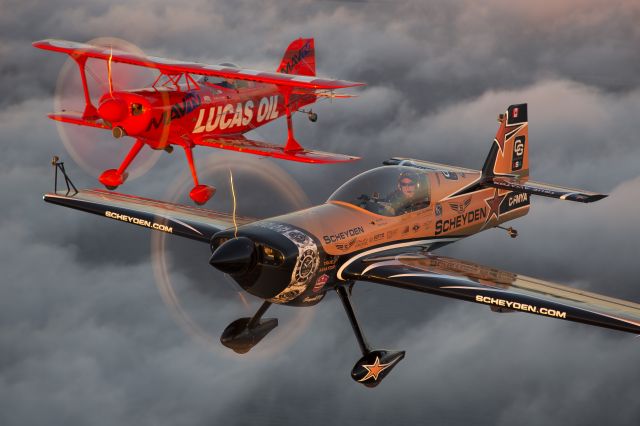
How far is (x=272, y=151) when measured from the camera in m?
19.9

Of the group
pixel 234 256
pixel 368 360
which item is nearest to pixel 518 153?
pixel 368 360

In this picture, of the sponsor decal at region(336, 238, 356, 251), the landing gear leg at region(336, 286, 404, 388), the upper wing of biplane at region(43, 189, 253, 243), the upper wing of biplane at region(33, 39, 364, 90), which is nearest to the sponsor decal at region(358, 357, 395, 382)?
the landing gear leg at region(336, 286, 404, 388)

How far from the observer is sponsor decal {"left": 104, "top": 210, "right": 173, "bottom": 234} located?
16.5 metres

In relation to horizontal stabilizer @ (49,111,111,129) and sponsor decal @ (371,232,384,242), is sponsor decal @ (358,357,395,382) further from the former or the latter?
horizontal stabilizer @ (49,111,111,129)

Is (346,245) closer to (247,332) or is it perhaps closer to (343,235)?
(343,235)

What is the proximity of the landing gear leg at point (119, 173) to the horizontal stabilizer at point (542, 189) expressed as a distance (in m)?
7.45

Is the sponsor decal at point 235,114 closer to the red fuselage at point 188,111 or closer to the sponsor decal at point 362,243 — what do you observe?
the red fuselage at point 188,111

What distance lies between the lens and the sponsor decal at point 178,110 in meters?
19.6

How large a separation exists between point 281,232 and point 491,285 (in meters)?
3.21

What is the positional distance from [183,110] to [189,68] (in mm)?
1238

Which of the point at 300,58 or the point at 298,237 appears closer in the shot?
the point at 298,237

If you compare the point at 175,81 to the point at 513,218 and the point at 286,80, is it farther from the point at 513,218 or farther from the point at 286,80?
the point at 513,218

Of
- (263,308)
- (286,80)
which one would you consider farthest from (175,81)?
(263,308)

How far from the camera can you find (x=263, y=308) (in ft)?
51.4
